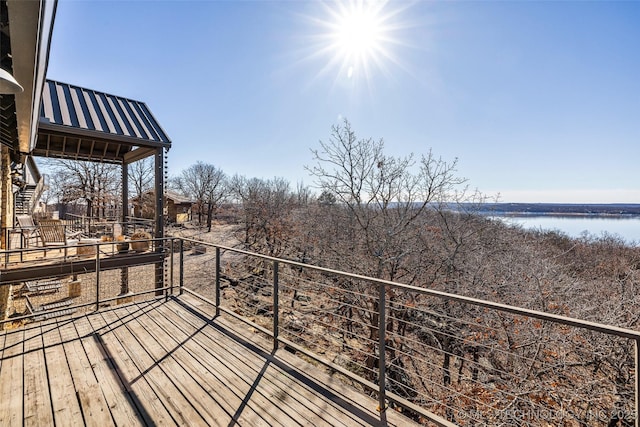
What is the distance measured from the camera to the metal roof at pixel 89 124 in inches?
210

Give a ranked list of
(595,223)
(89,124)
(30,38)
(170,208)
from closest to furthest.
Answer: (30,38) < (89,124) < (170,208) < (595,223)

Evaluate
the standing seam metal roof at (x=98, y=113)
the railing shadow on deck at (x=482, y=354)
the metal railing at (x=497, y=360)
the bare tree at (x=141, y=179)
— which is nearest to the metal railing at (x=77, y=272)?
the railing shadow on deck at (x=482, y=354)

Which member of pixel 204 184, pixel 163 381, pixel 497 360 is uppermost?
pixel 204 184

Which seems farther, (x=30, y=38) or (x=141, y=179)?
(x=141, y=179)

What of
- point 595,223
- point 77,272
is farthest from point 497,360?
point 595,223

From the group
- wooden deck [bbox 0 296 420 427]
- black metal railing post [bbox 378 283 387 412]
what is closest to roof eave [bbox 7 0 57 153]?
wooden deck [bbox 0 296 420 427]

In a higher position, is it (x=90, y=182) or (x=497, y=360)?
(x=90, y=182)

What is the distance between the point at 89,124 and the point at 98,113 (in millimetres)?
726

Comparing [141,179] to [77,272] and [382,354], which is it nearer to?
[77,272]

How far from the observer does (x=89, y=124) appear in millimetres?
5574

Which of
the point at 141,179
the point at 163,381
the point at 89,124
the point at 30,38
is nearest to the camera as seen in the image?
the point at 30,38

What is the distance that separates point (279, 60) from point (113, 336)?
770 cm

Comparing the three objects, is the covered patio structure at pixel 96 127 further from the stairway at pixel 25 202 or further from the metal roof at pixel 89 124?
the stairway at pixel 25 202

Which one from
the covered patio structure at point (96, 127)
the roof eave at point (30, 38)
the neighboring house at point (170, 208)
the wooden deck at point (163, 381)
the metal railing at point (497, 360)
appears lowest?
the metal railing at point (497, 360)
